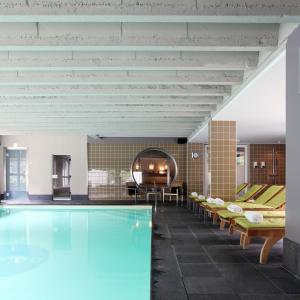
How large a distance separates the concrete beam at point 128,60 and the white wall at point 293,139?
64 centimetres

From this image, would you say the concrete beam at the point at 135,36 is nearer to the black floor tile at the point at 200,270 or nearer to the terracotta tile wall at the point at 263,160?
the black floor tile at the point at 200,270

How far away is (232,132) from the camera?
7.13m

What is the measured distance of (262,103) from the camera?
17.0 feet

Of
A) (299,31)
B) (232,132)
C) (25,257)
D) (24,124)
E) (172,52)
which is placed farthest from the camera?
(24,124)

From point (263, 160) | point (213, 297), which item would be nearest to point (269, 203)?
point (213, 297)

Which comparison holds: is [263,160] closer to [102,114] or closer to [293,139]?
[102,114]

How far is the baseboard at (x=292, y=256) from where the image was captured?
9.87 ft

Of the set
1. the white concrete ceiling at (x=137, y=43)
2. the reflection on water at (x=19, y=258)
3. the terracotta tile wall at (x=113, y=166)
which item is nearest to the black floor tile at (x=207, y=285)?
the reflection on water at (x=19, y=258)

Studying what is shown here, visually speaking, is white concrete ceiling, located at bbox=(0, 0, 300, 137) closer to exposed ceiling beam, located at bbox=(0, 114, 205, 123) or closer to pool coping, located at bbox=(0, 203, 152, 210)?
exposed ceiling beam, located at bbox=(0, 114, 205, 123)

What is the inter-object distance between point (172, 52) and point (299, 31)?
1.33 metres

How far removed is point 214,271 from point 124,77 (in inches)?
99.9

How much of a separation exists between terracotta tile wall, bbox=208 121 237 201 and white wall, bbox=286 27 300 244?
3.71 meters

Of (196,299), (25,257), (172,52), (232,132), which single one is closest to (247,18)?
(172,52)

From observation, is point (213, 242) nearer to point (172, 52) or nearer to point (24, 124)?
point (172, 52)
